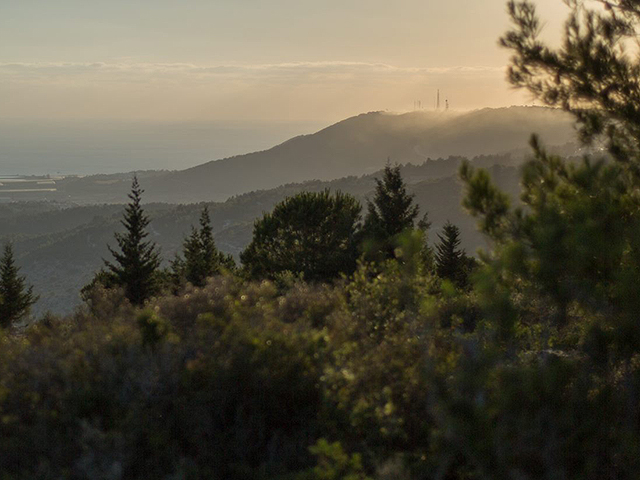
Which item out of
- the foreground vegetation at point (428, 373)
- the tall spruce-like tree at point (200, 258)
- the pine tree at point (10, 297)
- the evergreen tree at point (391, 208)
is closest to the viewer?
the foreground vegetation at point (428, 373)

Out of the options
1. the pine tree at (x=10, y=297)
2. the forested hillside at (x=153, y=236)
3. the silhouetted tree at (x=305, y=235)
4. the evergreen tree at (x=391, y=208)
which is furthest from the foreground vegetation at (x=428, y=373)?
the forested hillside at (x=153, y=236)

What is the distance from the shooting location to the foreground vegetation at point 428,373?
16.4 ft

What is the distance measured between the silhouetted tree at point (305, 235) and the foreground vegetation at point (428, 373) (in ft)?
68.0

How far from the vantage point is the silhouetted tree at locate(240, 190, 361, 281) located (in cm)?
2995

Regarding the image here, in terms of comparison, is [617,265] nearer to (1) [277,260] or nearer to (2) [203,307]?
(2) [203,307]

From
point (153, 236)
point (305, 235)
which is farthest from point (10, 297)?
point (153, 236)

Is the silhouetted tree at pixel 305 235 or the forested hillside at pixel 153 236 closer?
the silhouetted tree at pixel 305 235

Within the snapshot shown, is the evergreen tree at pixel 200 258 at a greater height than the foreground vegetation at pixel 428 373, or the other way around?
the foreground vegetation at pixel 428 373

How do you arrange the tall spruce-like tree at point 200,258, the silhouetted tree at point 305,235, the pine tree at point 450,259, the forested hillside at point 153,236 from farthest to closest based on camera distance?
1. the forested hillside at point 153,236
2. the tall spruce-like tree at point 200,258
3. the pine tree at point 450,259
4. the silhouetted tree at point 305,235

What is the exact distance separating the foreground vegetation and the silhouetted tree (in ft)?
68.0

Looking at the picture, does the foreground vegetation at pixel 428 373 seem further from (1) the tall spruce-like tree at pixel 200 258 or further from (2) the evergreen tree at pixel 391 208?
(1) the tall spruce-like tree at pixel 200 258

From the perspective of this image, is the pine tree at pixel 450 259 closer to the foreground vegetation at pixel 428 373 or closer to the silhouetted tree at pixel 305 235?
the silhouetted tree at pixel 305 235

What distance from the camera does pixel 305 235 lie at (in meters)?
31.4

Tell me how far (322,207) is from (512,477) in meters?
27.3
